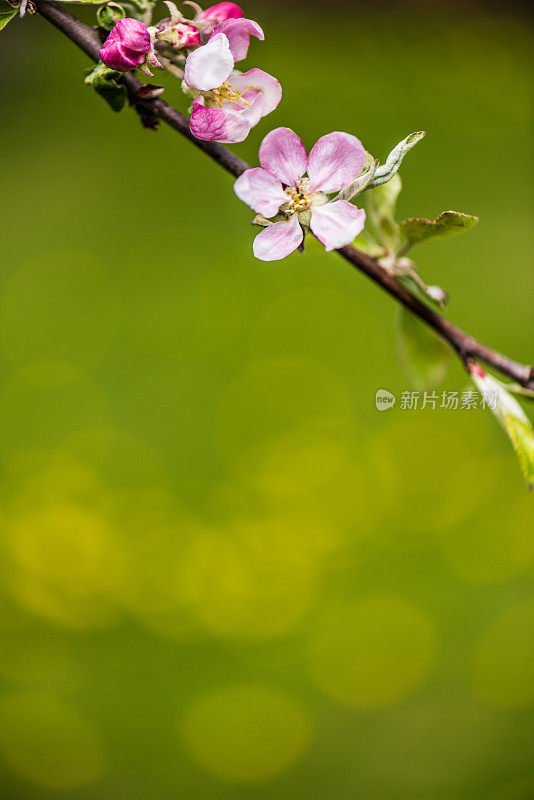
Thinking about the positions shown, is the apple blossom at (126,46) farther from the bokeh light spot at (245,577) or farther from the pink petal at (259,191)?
the bokeh light spot at (245,577)

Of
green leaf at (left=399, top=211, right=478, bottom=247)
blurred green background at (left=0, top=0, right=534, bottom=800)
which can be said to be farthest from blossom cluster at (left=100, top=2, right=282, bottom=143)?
blurred green background at (left=0, top=0, right=534, bottom=800)

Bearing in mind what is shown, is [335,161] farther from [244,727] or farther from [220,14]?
[244,727]

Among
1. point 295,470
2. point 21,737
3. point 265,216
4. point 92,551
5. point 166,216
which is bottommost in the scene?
point 21,737

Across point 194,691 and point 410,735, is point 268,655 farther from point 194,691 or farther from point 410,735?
point 410,735

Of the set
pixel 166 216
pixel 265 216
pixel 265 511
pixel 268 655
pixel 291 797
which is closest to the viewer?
pixel 265 216

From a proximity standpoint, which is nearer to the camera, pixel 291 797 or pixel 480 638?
pixel 291 797

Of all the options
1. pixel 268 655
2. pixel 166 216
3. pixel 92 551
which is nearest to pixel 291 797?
pixel 268 655

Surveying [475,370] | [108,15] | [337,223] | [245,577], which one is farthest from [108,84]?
[245,577]
